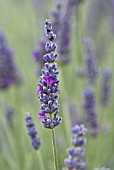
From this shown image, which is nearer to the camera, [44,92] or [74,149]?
[74,149]

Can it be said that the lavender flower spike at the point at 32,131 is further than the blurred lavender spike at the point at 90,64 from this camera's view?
No

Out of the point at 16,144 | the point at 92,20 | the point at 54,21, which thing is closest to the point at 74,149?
the point at 54,21

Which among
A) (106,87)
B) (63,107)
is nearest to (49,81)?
(63,107)

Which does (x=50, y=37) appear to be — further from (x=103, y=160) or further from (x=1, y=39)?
(x=103, y=160)

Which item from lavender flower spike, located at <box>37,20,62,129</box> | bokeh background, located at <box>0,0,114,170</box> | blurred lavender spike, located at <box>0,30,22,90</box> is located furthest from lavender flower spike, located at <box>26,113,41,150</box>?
blurred lavender spike, located at <box>0,30,22,90</box>

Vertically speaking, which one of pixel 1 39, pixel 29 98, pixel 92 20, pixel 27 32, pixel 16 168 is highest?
pixel 27 32

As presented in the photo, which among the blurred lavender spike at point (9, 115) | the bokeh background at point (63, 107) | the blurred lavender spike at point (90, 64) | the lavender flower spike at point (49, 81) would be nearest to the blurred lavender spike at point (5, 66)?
the bokeh background at point (63, 107)

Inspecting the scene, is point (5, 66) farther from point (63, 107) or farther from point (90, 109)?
point (90, 109)

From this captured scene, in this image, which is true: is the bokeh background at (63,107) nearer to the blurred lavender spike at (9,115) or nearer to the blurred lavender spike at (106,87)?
the blurred lavender spike at (9,115)
